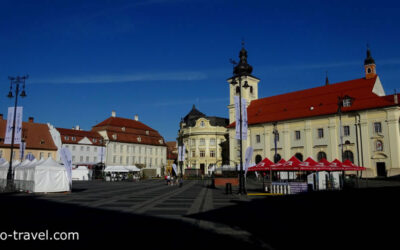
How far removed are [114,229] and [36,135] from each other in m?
62.7

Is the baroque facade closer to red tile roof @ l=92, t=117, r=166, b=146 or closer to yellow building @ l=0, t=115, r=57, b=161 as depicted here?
red tile roof @ l=92, t=117, r=166, b=146

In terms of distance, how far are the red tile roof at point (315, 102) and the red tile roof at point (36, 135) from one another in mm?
37641

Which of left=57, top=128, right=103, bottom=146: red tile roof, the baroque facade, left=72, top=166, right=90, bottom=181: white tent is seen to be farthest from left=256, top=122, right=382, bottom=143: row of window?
left=57, top=128, right=103, bottom=146: red tile roof

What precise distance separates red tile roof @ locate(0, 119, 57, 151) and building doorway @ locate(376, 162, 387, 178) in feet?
190

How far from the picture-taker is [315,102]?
55562 millimetres

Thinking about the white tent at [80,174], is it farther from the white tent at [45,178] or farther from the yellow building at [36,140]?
the white tent at [45,178]

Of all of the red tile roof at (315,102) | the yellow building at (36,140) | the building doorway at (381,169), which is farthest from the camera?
the yellow building at (36,140)

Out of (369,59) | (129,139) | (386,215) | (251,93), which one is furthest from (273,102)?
(386,215)

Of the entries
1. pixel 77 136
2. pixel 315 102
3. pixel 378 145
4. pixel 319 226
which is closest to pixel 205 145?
pixel 77 136

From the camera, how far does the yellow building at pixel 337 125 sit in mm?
45000

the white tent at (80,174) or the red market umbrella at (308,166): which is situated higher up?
the red market umbrella at (308,166)

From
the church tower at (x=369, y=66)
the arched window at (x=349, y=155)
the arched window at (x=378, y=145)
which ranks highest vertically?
the church tower at (x=369, y=66)

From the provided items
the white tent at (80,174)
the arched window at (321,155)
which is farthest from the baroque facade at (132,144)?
the arched window at (321,155)

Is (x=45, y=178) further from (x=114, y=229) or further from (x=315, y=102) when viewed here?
(x=315, y=102)
